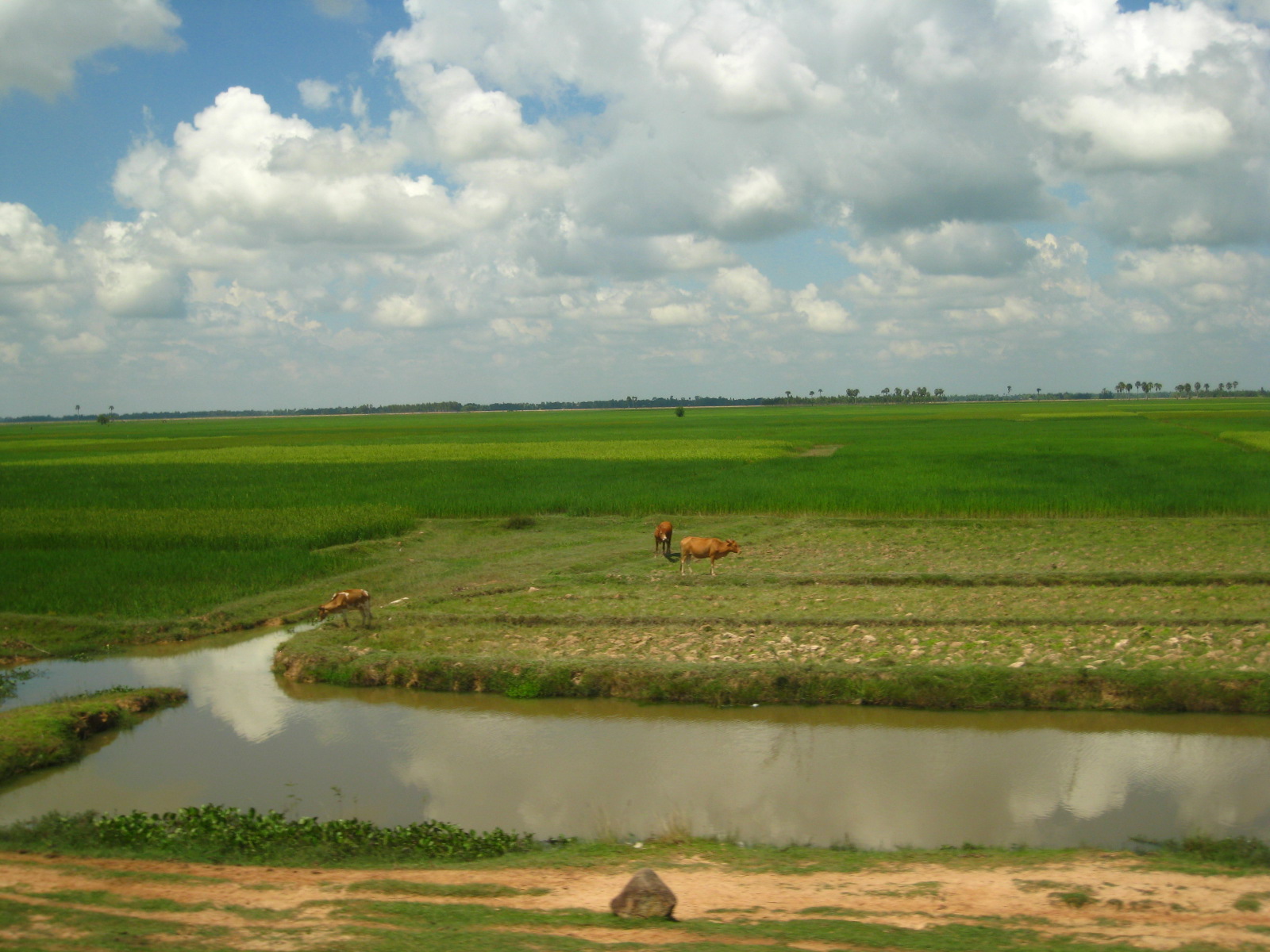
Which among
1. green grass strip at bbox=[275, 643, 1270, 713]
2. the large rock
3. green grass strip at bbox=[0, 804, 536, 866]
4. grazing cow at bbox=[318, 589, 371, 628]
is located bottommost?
green grass strip at bbox=[0, 804, 536, 866]

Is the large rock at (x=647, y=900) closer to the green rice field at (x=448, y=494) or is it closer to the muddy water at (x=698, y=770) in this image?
the muddy water at (x=698, y=770)

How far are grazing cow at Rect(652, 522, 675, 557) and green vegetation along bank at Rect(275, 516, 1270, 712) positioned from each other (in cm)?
28

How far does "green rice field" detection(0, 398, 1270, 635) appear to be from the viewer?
16547 mm

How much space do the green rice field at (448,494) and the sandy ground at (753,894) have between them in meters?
9.33

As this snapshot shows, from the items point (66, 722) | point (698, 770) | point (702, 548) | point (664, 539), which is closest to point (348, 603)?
point (66, 722)

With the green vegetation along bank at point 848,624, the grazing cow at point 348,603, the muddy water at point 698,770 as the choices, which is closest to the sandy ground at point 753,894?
the muddy water at point 698,770

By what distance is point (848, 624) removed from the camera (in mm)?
11734

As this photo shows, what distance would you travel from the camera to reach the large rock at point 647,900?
4793 mm

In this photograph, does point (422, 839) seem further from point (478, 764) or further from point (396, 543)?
point (396, 543)

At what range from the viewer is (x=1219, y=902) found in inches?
195

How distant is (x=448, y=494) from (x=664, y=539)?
10799mm

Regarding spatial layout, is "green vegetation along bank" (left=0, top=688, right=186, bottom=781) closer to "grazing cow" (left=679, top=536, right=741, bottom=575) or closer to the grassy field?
the grassy field

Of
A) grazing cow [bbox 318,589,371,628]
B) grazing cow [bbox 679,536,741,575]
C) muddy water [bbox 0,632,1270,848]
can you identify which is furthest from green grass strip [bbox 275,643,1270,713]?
grazing cow [bbox 679,536,741,575]

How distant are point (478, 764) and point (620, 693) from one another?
215 cm
